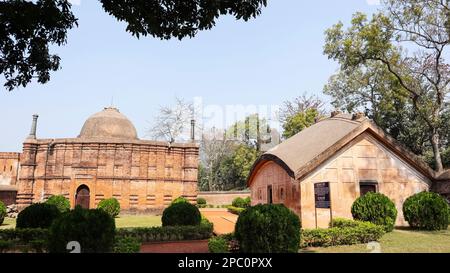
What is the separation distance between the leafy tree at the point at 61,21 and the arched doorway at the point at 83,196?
21389 mm

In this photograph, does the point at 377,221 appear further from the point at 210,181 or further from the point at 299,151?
the point at 210,181

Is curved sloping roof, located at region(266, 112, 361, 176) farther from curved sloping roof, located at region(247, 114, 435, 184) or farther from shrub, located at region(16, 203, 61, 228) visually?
shrub, located at region(16, 203, 61, 228)

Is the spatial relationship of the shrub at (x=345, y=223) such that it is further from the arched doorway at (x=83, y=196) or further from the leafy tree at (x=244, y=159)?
the leafy tree at (x=244, y=159)

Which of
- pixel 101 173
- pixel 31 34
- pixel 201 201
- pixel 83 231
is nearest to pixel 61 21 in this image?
pixel 31 34

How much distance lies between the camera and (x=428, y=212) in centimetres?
1600

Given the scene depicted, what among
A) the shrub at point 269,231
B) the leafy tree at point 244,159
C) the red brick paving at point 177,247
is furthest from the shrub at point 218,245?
the leafy tree at point 244,159

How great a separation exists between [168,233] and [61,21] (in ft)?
34.3

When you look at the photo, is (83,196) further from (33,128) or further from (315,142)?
(315,142)

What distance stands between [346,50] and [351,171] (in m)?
8.67

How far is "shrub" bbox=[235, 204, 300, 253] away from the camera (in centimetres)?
981

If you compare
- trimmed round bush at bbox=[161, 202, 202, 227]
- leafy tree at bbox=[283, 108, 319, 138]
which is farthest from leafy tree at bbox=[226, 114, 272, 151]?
trimmed round bush at bbox=[161, 202, 202, 227]

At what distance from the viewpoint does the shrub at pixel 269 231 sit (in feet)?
32.2

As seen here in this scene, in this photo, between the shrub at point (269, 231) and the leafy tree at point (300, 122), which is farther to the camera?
the leafy tree at point (300, 122)

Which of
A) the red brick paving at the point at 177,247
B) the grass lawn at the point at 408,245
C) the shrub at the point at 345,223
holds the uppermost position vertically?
the shrub at the point at 345,223
